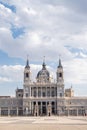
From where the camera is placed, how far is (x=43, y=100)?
13675cm

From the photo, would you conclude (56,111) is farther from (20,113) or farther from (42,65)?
(42,65)

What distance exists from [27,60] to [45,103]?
2254 cm

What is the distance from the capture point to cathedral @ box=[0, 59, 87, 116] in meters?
135

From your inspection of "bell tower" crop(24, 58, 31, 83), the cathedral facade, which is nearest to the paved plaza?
the cathedral facade

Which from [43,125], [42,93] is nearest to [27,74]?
[42,93]

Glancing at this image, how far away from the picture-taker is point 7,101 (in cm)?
13988

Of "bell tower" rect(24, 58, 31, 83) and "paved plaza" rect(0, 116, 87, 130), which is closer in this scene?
"paved plaza" rect(0, 116, 87, 130)

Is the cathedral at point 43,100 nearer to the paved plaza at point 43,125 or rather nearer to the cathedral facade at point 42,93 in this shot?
the cathedral facade at point 42,93

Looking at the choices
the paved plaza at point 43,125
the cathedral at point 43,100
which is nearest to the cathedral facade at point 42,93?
the cathedral at point 43,100

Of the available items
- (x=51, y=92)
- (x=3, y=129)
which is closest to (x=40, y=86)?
(x=51, y=92)

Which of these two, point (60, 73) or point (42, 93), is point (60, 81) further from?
point (42, 93)

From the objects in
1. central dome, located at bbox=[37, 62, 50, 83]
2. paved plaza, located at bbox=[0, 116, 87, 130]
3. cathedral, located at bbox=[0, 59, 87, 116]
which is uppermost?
central dome, located at bbox=[37, 62, 50, 83]

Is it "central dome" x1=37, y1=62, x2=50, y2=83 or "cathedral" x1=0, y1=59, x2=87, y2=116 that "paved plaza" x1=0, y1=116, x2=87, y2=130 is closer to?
"cathedral" x1=0, y1=59, x2=87, y2=116

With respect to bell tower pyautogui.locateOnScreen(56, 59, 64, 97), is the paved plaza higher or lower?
lower
